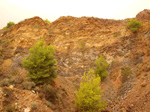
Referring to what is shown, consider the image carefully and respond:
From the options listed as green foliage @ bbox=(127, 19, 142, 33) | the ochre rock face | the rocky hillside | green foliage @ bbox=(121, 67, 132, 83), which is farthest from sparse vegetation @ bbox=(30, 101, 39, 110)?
the ochre rock face

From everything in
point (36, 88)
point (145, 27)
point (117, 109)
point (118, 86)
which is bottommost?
point (117, 109)

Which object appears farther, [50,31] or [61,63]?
[50,31]

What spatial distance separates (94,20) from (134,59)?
1232 cm

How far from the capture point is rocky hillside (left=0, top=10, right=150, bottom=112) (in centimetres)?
999

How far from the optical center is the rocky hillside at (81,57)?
9992 millimetres

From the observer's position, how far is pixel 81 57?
19391mm

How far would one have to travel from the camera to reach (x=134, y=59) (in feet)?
53.8

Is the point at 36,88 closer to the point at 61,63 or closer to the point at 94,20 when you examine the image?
the point at 61,63

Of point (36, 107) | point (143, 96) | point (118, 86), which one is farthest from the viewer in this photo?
point (118, 86)

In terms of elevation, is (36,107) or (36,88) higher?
(36,88)

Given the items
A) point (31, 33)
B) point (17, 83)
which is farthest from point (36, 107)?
point (31, 33)

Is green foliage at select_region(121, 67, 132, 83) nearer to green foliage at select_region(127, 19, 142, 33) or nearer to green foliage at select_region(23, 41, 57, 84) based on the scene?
green foliage at select_region(127, 19, 142, 33)

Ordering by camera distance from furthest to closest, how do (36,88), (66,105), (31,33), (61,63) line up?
Result: (31,33), (61,63), (66,105), (36,88)

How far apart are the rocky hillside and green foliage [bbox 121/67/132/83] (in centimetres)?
12
